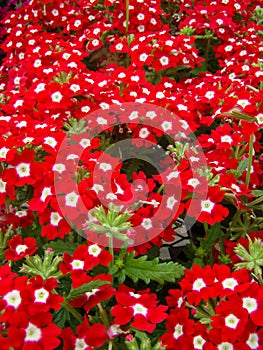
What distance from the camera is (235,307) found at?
1136mm

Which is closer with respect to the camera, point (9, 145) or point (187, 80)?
point (9, 145)

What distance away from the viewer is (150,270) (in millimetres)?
1303

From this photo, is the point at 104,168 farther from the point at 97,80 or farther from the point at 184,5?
the point at 184,5

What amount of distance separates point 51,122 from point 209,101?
0.65m

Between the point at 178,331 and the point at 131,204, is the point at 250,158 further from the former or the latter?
the point at 178,331

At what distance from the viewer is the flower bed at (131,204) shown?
114cm

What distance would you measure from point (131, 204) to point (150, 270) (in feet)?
0.69

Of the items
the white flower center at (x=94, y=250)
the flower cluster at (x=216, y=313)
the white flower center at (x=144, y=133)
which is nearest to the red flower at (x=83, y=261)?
the white flower center at (x=94, y=250)

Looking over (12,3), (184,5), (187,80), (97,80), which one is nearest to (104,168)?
(97,80)

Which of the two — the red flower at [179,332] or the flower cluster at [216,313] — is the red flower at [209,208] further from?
the red flower at [179,332]

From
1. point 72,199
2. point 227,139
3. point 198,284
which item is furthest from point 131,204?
point 227,139

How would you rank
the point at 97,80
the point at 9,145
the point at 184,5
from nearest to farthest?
1. the point at 9,145
2. the point at 97,80
3. the point at 184,5

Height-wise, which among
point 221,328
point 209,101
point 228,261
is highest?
point 209,101

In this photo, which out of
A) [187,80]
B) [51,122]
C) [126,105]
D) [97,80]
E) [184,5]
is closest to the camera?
[51,122]
